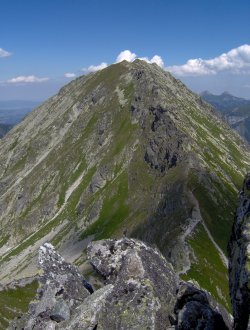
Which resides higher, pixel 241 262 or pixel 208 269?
pixel 241 262

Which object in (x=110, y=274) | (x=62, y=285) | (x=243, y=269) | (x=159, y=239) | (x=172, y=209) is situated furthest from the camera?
(x=172, y=209)

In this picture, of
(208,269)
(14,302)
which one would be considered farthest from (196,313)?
(208,269)

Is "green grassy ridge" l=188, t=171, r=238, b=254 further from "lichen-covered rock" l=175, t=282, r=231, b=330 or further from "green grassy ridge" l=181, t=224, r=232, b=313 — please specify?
"lichen-covered rock" l=175, t=282, r=231, b=330

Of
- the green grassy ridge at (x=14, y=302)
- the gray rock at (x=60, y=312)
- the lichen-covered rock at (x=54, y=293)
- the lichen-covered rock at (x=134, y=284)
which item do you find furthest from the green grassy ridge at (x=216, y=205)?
the gray rock at (x=60, y=312)

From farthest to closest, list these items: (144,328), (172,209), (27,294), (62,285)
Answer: (172,209) < (27,294) < (62,285) < (144,328)

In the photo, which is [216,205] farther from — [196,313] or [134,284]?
[196,313]

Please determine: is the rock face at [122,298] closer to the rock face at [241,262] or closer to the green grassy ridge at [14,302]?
the rock face at [241,262]

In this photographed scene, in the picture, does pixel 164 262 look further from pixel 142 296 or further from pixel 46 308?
pixel 46 308

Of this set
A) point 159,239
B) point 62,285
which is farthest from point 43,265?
point 159,239
